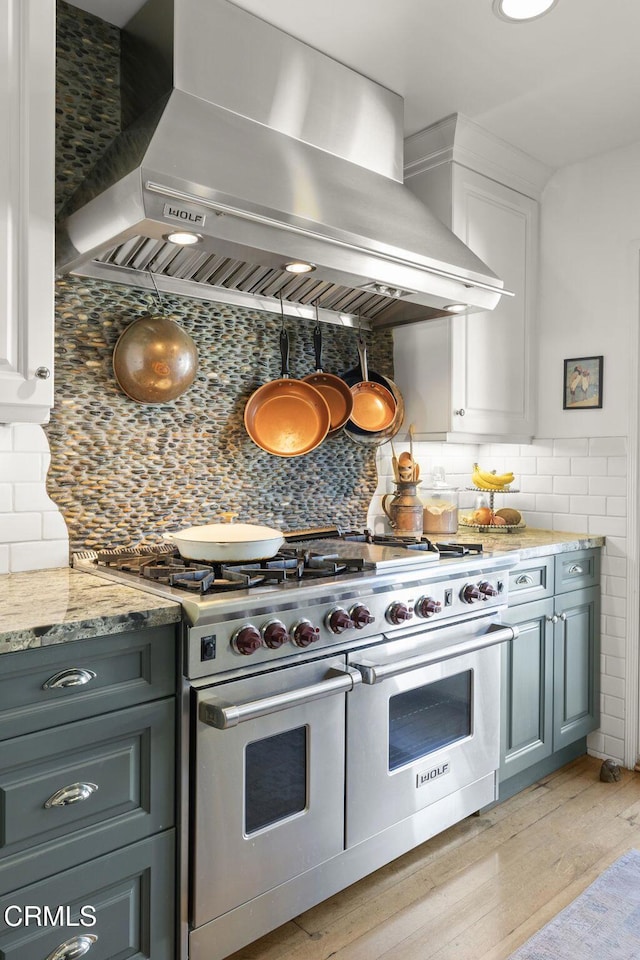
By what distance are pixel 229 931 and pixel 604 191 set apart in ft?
10.3

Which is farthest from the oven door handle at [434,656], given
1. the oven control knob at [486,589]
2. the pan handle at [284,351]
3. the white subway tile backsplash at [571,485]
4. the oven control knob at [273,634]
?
the pan handle at [284,351]

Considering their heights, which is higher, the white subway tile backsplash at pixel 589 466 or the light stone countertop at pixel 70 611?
the white subway tile backsplash at pixel 589 466

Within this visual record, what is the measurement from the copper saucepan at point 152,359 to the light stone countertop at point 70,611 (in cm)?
65

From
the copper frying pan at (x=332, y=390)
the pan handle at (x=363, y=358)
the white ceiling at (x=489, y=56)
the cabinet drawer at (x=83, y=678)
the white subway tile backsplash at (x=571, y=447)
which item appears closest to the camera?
the cabinet drawer at (x=83, y=678)

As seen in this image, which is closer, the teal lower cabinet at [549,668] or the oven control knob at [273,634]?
the oven control knob at [273,634]

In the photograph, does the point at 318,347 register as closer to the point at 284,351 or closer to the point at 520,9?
the point at 284,351

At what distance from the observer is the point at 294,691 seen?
173cm

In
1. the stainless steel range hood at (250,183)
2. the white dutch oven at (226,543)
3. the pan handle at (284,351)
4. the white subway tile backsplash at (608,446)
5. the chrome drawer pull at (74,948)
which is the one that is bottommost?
the chrome drawer pull at (74,948)

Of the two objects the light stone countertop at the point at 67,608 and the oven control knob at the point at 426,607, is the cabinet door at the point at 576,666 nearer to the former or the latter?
the oven control knob at the point at 426,607

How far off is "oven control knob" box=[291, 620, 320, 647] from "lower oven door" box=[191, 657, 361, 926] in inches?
3.2

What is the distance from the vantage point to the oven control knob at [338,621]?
72.7 inches

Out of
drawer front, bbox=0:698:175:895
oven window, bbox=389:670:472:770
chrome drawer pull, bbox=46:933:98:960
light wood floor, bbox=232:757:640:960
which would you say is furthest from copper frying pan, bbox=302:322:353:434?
chrome drawer pull, bbox=46:933:98:960

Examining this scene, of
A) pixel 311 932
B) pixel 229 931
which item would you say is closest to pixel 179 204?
pixel 229 931

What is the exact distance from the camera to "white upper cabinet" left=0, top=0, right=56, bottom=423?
163cm
